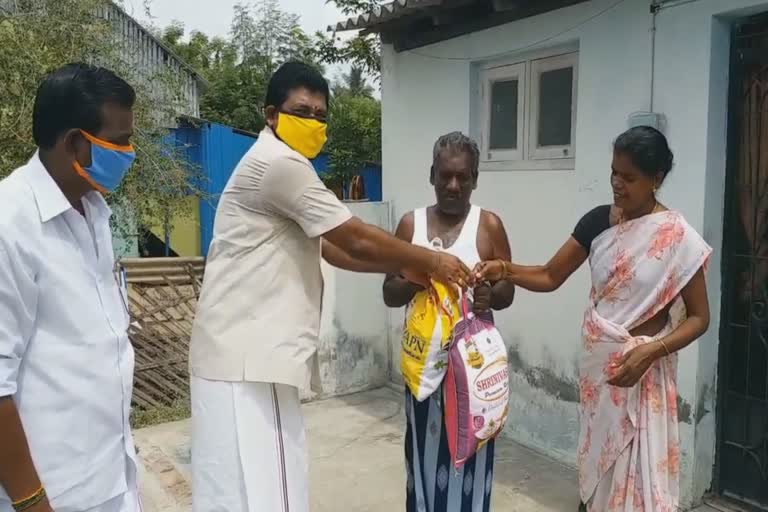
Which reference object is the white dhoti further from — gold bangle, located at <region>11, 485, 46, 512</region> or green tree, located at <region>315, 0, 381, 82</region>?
green tree, located at <region>315, 0, 381, 82</region>

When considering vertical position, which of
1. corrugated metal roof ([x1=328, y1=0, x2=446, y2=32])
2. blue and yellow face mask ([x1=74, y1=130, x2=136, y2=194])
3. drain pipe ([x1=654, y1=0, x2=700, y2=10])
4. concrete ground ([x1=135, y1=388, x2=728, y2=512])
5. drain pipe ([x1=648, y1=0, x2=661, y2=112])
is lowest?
concrete ground ([x1=135, y1=388, x2=728, y2=512])

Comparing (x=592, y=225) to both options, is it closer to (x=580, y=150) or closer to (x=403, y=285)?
(x=403, y=285)

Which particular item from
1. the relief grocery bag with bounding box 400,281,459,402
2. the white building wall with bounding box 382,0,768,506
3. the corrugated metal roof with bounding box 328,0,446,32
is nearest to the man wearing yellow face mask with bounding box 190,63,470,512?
the relief grocery bag with bounding box 400,281,459,402

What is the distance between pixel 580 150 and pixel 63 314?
304cm

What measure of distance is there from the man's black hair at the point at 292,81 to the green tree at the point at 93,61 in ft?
9.24

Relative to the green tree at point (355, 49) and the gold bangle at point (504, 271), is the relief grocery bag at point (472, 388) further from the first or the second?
the green tree at point (355, 49)

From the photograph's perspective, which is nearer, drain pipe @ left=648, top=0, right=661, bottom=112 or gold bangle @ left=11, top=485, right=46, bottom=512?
gold bangle @ left=11, top=485, right=46, bottom=512

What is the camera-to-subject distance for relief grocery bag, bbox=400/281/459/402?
222 centimetres

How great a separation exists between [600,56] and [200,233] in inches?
309

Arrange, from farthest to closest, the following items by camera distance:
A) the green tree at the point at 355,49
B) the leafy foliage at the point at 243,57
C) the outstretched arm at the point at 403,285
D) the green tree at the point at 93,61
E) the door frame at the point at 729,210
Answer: the leafy foliage at the point at 243,57, the green tree at the point at 355,49, the green tree at the point at 93,61, the door frame at the point at 729,210, the outstretched arm at the point at 403,285

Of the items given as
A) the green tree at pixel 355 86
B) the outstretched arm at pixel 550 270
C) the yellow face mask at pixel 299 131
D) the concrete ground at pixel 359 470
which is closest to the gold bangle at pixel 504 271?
the outstretched arm at pixel 550 270

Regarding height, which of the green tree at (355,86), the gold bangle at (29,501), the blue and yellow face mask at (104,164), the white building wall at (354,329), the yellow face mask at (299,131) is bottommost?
the white building wall at (354,329)

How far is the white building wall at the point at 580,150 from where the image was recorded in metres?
3.15

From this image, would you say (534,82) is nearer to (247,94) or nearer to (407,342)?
(407,342)
